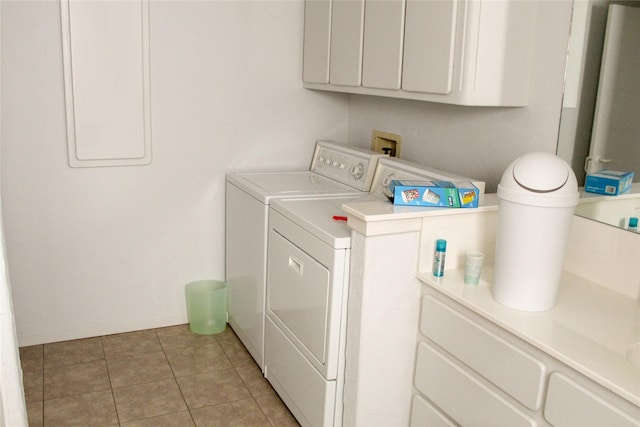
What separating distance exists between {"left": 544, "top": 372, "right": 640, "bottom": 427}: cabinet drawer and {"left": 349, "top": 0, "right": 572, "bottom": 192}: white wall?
937 mm

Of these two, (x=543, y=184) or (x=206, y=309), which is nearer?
(x=543, y=184)

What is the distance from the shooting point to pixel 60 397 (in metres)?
2.59

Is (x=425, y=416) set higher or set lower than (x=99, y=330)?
higher

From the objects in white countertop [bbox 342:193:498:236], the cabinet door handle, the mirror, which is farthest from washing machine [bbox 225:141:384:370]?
the mirror

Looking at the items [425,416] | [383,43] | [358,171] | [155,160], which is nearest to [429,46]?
[383,43]

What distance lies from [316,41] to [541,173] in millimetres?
1677

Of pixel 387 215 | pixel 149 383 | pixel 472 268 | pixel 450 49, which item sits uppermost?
pixel 450 49

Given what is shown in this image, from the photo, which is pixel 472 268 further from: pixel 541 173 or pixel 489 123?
pixel 489 123

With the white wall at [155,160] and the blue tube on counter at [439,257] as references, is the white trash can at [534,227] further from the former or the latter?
the white wall at [155,160]

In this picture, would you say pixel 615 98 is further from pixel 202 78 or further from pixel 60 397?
pixel 60 397

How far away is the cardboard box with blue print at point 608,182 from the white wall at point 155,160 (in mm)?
1677

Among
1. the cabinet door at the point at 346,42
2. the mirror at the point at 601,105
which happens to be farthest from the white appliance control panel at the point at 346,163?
the mirror at the point at 601,105

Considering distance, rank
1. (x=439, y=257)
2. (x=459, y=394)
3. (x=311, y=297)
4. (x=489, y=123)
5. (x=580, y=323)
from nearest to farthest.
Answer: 1. (x=580, y=323)
2. (x=459, y=394)
3. (x=439, y=257)
4. (x=311, y=297)
5. (x=489, y=123)

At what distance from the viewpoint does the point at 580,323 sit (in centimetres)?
170
